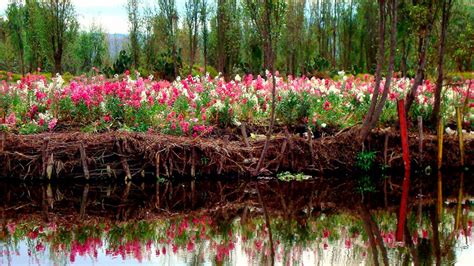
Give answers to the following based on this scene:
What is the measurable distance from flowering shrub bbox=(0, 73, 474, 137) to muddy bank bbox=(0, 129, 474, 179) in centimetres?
71

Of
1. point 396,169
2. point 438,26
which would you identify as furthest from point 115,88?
point 438,26

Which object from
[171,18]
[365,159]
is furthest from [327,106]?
[171,18]

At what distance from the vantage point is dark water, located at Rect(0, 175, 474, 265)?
6.98 metres

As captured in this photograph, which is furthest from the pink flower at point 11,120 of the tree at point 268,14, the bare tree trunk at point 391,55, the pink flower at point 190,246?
the bare tree trunk at point 391,55

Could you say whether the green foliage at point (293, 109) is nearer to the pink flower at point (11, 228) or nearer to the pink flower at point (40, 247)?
the pink flower at point (11, 228)

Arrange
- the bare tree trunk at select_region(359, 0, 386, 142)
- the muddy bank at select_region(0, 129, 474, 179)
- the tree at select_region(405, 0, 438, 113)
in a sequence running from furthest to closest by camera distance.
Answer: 1. the tree at select_region(405, 0, 438, 113)
2. the bare tree trunk at select_region(359, 0, 386, 142)
3. the muddy bank at select_region(0, 129, 474, 179)

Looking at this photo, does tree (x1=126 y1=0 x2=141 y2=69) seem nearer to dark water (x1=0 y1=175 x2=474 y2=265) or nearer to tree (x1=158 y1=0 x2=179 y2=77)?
tree (x1=158 y1=0 x2=179 y2=77)

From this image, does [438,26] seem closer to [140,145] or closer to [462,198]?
[462,198]

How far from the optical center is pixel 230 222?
861cm

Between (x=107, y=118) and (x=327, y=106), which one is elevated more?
(x=327, y=106)

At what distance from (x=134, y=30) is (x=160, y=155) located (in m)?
24.1

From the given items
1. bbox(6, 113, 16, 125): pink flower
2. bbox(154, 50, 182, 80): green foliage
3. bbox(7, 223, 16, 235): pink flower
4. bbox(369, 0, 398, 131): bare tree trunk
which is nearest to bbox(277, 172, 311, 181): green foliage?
bbox(369, 0, 398, 131): bare tree trunk

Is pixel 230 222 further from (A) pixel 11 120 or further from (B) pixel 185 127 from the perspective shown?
(A) pixel 11 120

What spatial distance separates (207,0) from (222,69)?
10.4ft
